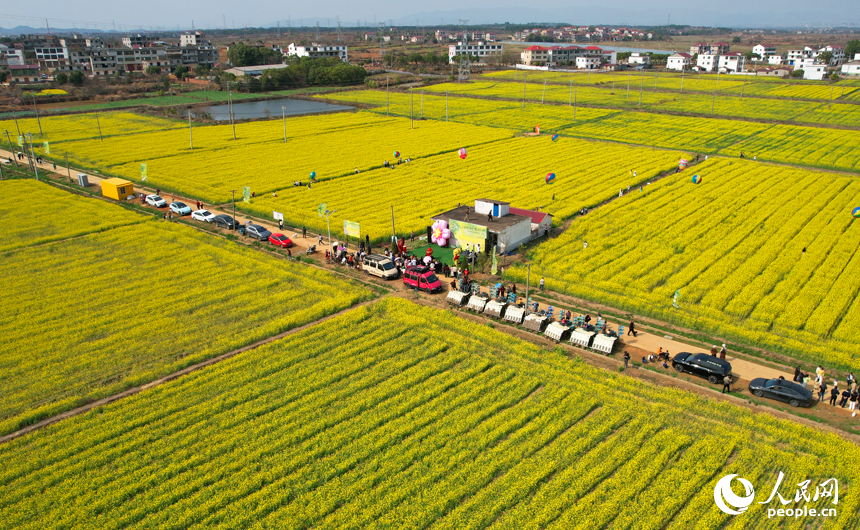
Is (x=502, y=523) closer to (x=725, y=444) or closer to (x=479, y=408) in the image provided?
(x=479, y=408)

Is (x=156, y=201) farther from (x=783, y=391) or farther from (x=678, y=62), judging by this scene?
(x=678, y=62)

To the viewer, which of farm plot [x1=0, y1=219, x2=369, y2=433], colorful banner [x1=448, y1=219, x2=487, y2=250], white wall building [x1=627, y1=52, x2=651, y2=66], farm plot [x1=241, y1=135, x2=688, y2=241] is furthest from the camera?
white wall building [x1=627, y1=52, x2=651, y2=66]

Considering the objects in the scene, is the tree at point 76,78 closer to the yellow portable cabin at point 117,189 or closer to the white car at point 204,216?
the yellow portable cabin at point 117,189

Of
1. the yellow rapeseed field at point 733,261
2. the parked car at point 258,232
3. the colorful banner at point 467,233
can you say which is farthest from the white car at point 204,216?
the yellow rapeseed field at point 733,261

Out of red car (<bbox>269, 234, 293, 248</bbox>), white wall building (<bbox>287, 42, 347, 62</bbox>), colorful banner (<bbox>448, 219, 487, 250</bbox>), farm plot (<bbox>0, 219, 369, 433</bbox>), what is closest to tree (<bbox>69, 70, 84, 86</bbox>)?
white wall building (<bbox>287, 42, 347, 62</bbox>)

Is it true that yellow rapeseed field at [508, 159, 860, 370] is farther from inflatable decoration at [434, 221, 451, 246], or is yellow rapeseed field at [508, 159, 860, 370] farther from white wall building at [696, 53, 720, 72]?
white wall building at [696, 53, 720, 72]

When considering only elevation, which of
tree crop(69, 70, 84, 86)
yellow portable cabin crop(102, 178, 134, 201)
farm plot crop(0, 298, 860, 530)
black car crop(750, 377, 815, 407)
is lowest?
farm plot crop(0, 298, 860, 530)
